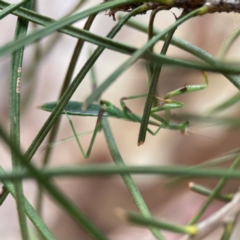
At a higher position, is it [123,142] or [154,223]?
[123,142]

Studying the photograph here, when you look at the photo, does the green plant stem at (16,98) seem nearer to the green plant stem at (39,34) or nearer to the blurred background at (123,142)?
the green plant stem at (39,34)

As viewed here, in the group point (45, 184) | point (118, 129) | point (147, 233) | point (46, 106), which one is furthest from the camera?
point (118, 129)

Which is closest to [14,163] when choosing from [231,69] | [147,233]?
[231,69]

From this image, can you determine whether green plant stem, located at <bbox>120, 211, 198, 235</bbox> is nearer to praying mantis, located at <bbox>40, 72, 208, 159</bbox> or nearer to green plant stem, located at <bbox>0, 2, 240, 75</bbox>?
green plant stem, located at <bbox>0, 2, 240, 75</bbox>

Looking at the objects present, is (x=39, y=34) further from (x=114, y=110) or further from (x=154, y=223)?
(x=114, y=110)

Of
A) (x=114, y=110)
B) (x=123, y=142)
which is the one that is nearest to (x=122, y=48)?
(x=114, y=110)

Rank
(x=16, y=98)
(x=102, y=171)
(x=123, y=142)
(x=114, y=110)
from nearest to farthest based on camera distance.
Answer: (x=102, y=171)
(x=16, y=98)
(x=114, y=110)
(x=123, y=142)

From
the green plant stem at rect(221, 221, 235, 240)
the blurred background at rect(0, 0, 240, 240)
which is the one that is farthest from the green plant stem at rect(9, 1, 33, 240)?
the blurred background at rect(0, 0, 240, 240)

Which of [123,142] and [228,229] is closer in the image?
[228,229]

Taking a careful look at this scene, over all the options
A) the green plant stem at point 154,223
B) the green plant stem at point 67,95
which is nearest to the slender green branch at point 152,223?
the green plant stem at point 154,223

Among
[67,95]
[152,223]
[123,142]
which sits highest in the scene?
[123,142]

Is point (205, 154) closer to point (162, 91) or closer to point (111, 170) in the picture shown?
point (162, 91)
